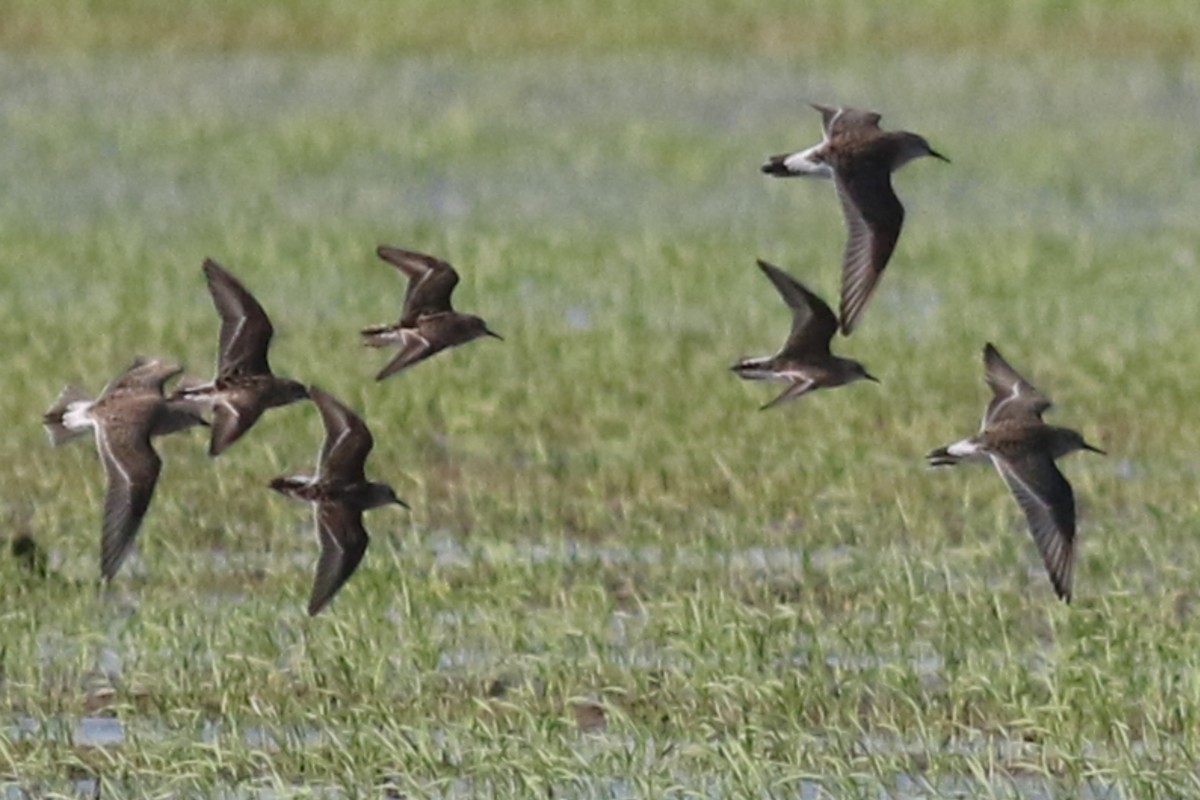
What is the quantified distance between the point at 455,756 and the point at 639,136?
20.8m

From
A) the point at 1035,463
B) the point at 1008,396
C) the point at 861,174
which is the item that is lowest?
the point at 1035,463

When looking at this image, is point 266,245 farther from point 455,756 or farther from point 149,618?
point 455,756

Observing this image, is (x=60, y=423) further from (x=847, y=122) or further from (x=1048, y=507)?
(x=1048, y=507)

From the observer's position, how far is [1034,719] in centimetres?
1061

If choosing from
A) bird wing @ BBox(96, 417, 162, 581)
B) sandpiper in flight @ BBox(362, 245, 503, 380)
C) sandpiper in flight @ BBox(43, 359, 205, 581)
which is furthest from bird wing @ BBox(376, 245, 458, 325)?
bird wing @ BBox(96, 417, 162, 581)

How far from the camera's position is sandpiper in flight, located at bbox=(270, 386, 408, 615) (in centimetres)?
973

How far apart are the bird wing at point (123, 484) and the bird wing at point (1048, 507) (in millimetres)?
2523

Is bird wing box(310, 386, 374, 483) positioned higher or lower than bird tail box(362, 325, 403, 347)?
lower

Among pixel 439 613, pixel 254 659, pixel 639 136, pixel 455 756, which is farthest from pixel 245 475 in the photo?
pixel 639 136

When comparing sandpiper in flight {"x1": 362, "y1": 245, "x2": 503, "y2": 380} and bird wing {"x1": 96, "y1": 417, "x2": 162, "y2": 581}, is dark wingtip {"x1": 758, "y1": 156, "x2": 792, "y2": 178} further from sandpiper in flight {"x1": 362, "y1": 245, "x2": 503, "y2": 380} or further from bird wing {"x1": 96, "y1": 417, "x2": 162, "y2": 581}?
bird wing {"x1": 96, "y1": 417, "x2": 162, "y2": 581}

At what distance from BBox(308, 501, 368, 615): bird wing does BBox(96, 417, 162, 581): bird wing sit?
517 mm

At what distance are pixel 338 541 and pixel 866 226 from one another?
180 centimetres

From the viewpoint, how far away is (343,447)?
9758 mm

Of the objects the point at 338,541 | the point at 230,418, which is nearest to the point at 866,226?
the point at 338,541
